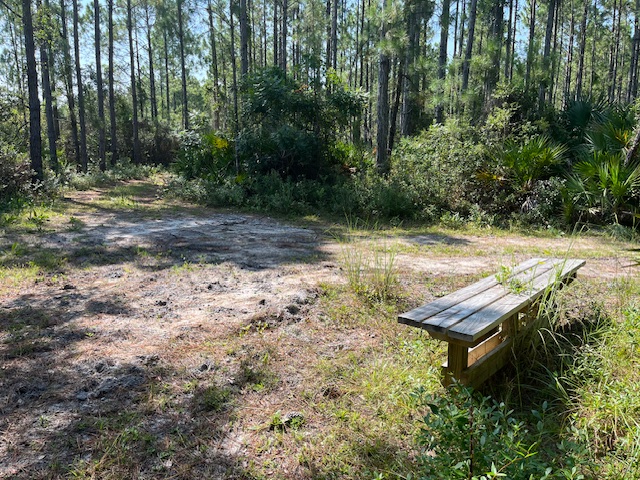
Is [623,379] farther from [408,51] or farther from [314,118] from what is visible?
[408,51]

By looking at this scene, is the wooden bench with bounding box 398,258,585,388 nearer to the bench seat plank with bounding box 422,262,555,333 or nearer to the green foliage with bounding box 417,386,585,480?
the bench seat plank with bounding box 422,262,555,333

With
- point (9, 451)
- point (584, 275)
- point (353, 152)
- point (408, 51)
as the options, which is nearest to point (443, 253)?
point (584, 275)

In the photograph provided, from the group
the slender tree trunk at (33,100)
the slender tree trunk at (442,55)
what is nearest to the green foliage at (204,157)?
the slender tree trunk at (33,100)

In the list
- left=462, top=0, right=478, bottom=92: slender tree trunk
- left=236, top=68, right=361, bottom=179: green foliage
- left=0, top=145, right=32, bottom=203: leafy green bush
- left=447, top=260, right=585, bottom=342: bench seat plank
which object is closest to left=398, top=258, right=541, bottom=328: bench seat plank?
left=447, top=260, right=585, bottom=342: bench seat plank

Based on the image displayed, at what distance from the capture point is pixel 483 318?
2.52 meters

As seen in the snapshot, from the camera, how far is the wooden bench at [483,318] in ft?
7.93

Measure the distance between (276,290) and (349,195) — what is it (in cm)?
605

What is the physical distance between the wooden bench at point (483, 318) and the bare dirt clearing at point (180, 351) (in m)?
0.57

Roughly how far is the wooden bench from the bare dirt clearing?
57 centimetres

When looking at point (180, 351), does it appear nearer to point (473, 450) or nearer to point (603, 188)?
point (473, 450)

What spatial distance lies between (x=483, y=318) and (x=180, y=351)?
2.05m

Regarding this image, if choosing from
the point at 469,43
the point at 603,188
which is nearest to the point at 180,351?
the point at 603,188

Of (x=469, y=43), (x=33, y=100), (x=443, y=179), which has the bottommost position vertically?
(x=443, y=179)

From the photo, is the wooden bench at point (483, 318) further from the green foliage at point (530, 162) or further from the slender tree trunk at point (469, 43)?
the slender tree trunk at point (469, 43)
